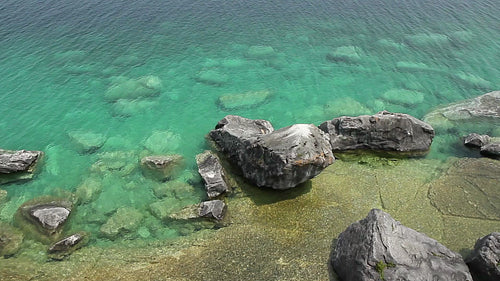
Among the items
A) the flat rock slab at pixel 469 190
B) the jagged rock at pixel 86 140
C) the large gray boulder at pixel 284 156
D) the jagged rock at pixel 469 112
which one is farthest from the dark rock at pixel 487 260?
the jagged rock at pixel 86 140

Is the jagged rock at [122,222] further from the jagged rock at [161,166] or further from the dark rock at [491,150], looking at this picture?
the dark rock at [491,150]

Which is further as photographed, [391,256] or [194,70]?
Answer: [194,70]

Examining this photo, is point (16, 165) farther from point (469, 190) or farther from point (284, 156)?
point (469, 190)

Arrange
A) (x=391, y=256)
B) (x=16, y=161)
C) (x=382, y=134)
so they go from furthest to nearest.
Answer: (x=382, y=134)
(x=16, y=161)
(x=391, y=256)

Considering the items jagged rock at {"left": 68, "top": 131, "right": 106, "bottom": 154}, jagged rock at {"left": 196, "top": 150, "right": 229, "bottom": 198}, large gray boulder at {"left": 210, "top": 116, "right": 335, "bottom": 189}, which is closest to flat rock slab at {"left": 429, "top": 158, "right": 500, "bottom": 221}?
large gray boulder at {"left": 210, "top": 116, "right": 335, "bottom": 189}

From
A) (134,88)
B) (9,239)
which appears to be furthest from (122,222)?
(134,88)
